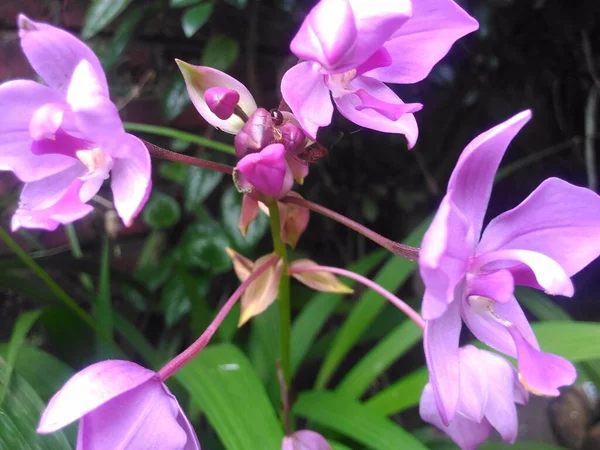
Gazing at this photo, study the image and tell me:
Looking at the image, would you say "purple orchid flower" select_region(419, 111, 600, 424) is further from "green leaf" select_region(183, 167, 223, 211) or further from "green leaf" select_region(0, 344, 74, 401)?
"green leaf" select_region(183, 167, 223, 211)

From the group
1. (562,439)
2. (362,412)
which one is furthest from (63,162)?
(562,439)

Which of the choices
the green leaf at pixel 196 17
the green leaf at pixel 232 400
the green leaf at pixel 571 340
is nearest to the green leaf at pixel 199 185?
the green leaf at pixel 196 17

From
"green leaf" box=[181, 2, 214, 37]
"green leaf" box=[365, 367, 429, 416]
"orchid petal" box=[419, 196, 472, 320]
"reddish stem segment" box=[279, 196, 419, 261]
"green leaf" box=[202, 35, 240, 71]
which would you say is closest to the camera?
"orchid petal" box=[419, 196, 472, 320]

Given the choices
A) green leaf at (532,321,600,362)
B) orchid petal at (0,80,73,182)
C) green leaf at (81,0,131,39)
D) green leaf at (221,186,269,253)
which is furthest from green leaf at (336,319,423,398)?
green leaf at (81,0,131,39)

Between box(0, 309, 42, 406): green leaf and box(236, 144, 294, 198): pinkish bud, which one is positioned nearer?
box(236, 144, 294, 198): pinkish bud

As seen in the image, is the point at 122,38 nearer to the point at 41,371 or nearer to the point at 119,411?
the point at 41,371

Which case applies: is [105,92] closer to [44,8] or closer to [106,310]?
[106,310]

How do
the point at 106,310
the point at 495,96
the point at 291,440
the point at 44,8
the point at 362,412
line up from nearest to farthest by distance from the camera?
1. the point at 291,440
2. the point at 362,412
3. the point at 106,310
4. the point at 44,8
5. the point at 495,96
